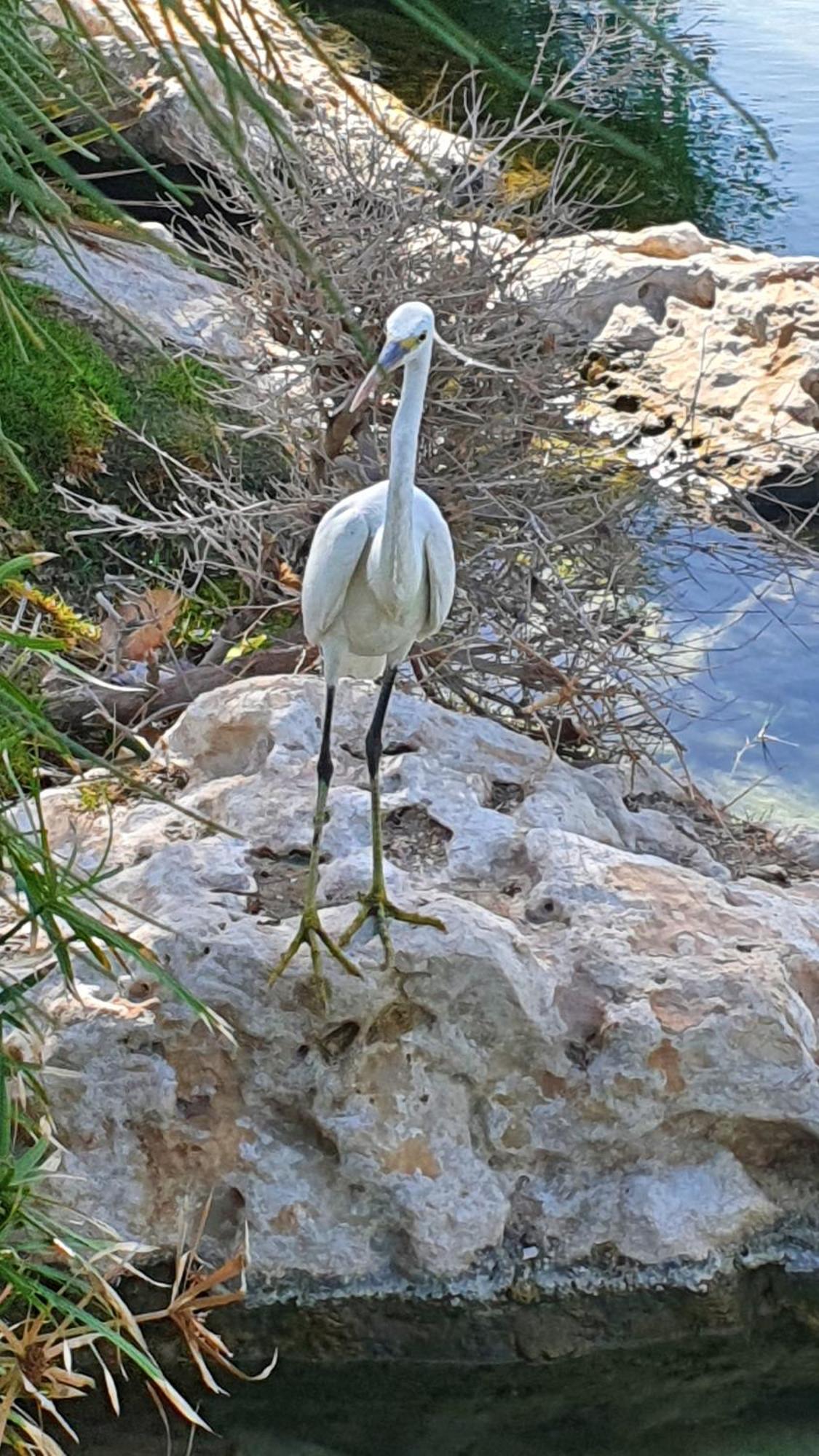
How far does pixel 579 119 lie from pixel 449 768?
265 centimetres

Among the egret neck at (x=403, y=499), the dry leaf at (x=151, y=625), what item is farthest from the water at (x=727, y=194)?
the dry leaf at (x=151, y=625)

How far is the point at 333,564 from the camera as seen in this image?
286 cm

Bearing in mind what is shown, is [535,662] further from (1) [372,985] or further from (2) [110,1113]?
(2) [110,1113]

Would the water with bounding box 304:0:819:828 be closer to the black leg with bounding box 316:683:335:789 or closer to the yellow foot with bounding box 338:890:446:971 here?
the black leg with bounding box 316:683:335:789

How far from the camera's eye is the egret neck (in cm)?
269

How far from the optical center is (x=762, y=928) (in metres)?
2.97

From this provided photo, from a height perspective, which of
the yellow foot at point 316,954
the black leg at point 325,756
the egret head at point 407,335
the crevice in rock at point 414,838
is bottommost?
the crevice in rock at point 414,838

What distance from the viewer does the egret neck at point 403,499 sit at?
269cm

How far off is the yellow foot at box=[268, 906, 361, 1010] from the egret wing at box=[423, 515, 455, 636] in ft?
2.10

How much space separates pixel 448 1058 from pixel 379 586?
33.2 inches

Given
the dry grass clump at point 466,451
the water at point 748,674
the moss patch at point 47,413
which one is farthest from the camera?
the moss patch at point 47,413

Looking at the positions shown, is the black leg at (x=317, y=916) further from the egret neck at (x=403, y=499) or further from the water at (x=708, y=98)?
the water at (x=708, y=98)

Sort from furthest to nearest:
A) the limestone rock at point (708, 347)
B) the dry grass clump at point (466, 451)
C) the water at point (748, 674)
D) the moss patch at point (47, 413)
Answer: the limestone rock at point (708, 347), the moss patch at point (47, 413), the water at point (748, 674), the dry grass clump at point (466, 451)

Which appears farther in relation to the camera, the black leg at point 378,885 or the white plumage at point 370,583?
the white plumage at point 370,583
